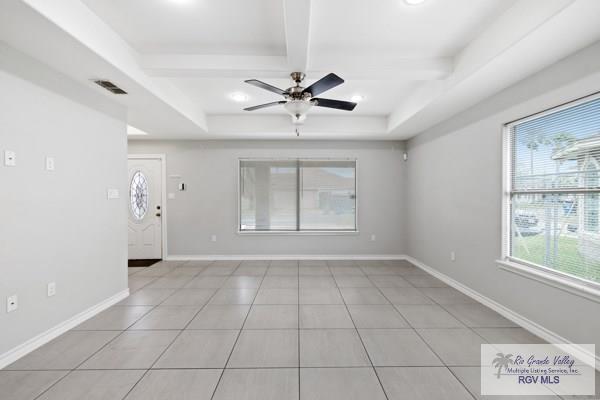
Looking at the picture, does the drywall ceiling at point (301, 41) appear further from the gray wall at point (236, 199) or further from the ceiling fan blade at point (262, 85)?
the gray wall at point (236, 199)

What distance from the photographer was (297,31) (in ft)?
6.99

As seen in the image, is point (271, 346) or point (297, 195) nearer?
point (271, 346)

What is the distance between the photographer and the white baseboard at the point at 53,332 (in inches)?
84.2

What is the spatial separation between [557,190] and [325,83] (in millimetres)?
2272

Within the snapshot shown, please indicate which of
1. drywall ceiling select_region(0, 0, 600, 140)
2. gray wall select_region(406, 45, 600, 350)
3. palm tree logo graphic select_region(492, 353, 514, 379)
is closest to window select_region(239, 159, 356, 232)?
gray wall select_region(406, 45, 600, 350)

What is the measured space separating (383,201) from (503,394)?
412 centimetres

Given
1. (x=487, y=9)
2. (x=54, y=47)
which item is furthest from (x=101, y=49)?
(x=487, y=9)

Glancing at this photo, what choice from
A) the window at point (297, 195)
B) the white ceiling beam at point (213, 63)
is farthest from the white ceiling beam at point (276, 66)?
the window at point (297, 195)

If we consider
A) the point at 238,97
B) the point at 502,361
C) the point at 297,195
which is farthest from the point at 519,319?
the point at 238,97

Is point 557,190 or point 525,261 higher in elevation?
point 557,190

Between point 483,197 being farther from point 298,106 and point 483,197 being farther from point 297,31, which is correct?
point 297,31

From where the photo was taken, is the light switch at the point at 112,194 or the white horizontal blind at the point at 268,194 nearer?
the light switch at the point at 112,194

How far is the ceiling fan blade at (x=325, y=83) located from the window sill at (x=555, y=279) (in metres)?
2.50

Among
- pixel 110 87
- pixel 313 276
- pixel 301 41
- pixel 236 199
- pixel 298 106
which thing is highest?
pixel 301 41
